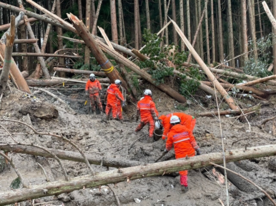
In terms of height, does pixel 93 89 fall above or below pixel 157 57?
below

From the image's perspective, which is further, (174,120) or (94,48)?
(94,48)

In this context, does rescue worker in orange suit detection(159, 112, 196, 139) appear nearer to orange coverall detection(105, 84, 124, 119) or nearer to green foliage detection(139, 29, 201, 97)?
orange coverall detection(105, 84, 124, 119)

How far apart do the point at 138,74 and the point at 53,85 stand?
3227 millimetres

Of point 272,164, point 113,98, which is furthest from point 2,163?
point 272,164

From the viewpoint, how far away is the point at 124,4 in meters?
23.1

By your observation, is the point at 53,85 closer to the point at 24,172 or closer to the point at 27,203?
the point at 24,172

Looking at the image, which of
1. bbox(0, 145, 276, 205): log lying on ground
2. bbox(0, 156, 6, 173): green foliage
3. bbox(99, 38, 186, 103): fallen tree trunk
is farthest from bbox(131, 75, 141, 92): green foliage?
bbox(0, 145, 276, 205): log lying on ground

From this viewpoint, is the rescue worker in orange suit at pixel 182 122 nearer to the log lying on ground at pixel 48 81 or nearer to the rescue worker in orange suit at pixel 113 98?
the rescue worker in orange suit at pixel 113 98

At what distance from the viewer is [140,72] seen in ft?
35.0

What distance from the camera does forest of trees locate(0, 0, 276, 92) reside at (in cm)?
1273

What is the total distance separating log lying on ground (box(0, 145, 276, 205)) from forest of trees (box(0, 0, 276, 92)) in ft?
21.2

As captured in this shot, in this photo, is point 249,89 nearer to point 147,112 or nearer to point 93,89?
point 147,112

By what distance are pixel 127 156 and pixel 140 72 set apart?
15.6ft

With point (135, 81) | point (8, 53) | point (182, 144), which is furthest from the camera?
point (135, 81)
